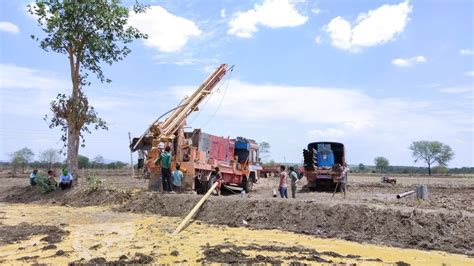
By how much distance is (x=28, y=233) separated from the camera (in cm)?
1169

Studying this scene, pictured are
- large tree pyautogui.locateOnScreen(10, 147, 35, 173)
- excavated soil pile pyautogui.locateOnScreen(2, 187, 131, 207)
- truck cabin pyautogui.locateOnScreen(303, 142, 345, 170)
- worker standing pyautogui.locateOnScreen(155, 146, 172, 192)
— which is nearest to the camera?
worker standing pyautogui.locateOnScreen(155, 146, 172, 192)

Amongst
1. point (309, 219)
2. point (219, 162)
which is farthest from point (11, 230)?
point (219, 162)

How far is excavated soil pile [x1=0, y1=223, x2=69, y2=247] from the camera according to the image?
35.6 ft

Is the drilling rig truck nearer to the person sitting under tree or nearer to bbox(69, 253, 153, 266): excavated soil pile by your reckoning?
the person sitting under tree

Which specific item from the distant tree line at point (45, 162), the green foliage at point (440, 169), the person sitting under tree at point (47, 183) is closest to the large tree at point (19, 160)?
the distant tree line at point (45, 162)

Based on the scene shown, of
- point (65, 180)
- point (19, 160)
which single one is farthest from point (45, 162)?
point (65, 180)

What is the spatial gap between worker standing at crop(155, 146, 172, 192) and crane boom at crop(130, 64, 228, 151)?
811 mm

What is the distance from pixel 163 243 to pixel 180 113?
34.8 feet

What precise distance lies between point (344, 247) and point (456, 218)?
3.31 metres

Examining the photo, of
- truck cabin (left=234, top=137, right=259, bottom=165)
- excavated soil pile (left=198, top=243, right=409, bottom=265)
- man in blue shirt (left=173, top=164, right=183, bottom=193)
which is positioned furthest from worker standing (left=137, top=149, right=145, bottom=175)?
excavated soil pile (left=198, top=243, right=409, bottom=265)

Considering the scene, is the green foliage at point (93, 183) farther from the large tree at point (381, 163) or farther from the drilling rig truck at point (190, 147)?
the large tree at point (381, 163)

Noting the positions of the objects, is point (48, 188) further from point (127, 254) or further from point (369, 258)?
point (369, 258)

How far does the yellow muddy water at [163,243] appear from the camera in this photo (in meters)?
9.33

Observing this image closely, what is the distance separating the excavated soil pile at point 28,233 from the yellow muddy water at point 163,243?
0.22 metres
